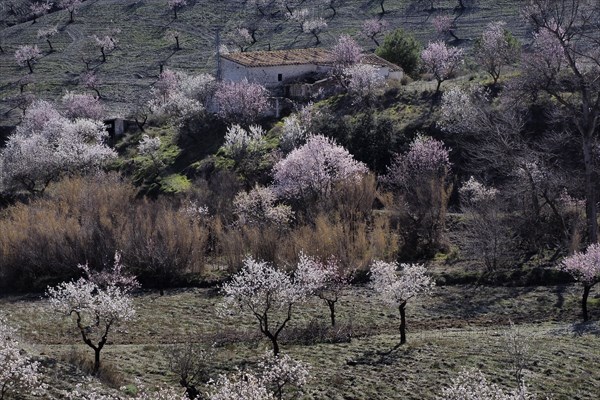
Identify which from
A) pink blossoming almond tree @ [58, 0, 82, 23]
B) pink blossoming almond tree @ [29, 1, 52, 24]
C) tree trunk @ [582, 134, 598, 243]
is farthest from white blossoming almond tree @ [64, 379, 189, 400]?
pink blossoming almond tree @ [29, 1, 52, 24]

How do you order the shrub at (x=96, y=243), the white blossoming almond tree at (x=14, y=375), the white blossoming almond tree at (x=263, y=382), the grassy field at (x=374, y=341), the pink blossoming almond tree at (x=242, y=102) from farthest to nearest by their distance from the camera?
the pink blossoming almond tree at (x=242, y=102), the shrub at (x=96, y=243), the grassy field at (x=374, y=341), the white blossoming almond tree at (x=14, y=375), the white blossoming almond tree at (x=263, y=382)

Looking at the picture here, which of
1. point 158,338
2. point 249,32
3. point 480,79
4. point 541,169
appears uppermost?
point 249,32

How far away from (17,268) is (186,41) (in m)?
60.2

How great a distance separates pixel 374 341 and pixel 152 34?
3277 inches

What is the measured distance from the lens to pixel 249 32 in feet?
341

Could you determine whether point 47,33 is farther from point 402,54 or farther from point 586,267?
point 586,267

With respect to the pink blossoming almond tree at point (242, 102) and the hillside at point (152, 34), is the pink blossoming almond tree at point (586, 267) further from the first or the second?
the hillside at point (152, 34)

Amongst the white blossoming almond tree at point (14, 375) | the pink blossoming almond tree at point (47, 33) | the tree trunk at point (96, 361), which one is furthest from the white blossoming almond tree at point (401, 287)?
the pink blossoming almond tree at point (47, 33)

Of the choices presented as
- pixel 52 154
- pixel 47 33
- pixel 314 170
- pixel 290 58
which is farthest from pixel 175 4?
pixel 314 170

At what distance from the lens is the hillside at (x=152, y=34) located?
3669 inches

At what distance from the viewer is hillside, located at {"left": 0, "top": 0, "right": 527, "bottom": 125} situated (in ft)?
306

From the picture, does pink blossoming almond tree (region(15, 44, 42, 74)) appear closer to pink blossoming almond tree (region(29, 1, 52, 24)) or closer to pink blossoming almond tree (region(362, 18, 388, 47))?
pink blossoming almond tree (region(29, 1, 52, 24))

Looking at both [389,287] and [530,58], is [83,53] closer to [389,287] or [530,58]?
[530,58]

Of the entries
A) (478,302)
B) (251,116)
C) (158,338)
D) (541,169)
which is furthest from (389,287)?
(251,116)
